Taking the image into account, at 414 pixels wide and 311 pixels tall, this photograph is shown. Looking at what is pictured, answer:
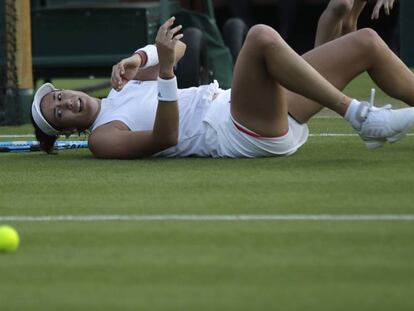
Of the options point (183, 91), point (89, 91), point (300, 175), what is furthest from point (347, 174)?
point (89, 91)

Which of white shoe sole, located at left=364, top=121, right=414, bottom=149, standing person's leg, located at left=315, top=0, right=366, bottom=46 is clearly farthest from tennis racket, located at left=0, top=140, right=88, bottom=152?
white shoe sole, located at left=364, top=121, right=414, bottom=149

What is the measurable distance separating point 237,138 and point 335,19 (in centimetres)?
146

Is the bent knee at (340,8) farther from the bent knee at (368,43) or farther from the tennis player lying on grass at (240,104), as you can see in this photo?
the bent knee at (368,43)

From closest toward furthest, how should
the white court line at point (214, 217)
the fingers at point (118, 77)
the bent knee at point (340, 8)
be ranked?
the white court line at point (214, 217) < the fingers at point (118, 77) < the bent knee at point (340, 8)

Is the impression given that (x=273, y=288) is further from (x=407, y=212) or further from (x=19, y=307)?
(x=407, y=212)

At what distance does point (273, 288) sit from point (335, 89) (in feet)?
8.48

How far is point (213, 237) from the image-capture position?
Answer: 18.1ft

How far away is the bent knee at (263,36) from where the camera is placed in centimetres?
711

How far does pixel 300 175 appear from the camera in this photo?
6.98 metres

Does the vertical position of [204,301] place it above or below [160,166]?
above

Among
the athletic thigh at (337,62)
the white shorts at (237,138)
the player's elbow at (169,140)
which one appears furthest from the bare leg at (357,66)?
the player's elbow at (169,140)

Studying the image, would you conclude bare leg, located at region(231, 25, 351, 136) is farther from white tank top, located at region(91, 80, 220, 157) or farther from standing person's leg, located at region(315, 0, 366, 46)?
standing person's leg, located at region(315, 0, 366, 46)

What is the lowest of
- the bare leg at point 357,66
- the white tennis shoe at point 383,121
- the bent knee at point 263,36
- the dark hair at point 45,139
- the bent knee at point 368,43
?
the dark hair at point 45,139

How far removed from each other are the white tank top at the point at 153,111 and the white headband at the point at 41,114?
0.28 m
